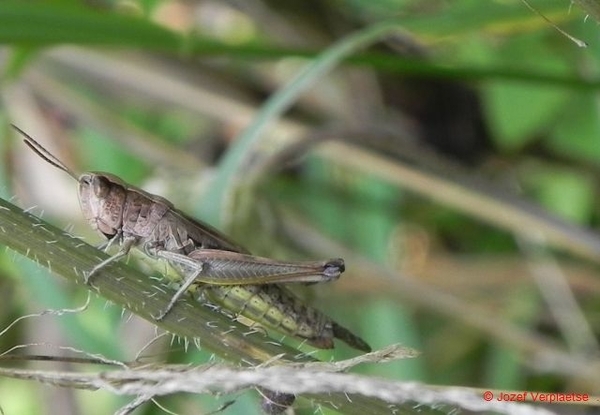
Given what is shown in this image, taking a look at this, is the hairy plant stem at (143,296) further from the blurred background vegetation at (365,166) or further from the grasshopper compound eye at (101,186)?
the blurred background vegetation at (365,166)

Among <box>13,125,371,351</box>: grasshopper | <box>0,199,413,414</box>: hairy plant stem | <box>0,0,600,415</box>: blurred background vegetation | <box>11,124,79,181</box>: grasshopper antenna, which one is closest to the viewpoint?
<box>0,199,413,414</box>: hairy plant stem

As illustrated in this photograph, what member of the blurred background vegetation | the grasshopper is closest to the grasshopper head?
the grasshopper

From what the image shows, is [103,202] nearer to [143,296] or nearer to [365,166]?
[143,296]

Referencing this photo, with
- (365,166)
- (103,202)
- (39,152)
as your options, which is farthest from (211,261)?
(365,166)

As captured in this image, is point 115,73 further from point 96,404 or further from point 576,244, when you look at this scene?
point 576,244

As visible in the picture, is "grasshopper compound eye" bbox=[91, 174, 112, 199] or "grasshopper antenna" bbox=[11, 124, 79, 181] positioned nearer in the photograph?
"grasshopper antenna" bbox=[11, 124, 79, 181]

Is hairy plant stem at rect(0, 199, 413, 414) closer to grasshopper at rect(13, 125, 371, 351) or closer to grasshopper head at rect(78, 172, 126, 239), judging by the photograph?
grasshopper at rect(13, 125, 371, 351)

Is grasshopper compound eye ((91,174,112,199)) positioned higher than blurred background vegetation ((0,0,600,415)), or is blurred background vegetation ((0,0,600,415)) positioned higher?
blurred background vegetation ((0,0,600,415))
